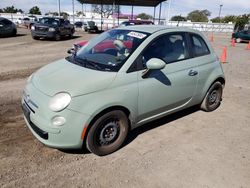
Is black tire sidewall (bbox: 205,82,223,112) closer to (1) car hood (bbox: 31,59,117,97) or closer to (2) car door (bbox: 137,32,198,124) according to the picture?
(2) car door (bbox: 137,32,198,124)

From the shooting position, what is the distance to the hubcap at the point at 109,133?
12.0ft

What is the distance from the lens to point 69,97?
3.27 meters

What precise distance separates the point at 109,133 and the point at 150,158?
0.69m

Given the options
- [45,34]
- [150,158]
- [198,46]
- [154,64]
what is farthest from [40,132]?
[45,34]

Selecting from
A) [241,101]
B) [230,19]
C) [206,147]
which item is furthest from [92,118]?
[230,19]

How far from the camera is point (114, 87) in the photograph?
355 centimetres

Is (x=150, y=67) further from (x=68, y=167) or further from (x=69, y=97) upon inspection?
(x=68, y=167)

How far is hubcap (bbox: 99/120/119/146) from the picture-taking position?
3.66 metres

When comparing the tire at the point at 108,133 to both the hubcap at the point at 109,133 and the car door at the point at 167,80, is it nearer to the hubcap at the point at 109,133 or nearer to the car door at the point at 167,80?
the hubcap at the point at 109,133

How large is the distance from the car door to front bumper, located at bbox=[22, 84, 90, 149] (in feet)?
3.37

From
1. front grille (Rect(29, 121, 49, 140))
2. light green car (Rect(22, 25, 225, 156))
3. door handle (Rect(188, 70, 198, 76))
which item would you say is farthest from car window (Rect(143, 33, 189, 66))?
front grille (Rect(29, 121, 49, 140))

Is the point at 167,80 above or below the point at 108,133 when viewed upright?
above

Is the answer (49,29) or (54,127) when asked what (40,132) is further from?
(49,29)

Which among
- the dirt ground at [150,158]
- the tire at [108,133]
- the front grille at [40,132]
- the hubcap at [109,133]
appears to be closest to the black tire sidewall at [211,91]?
the dirt ground at [150,158]
